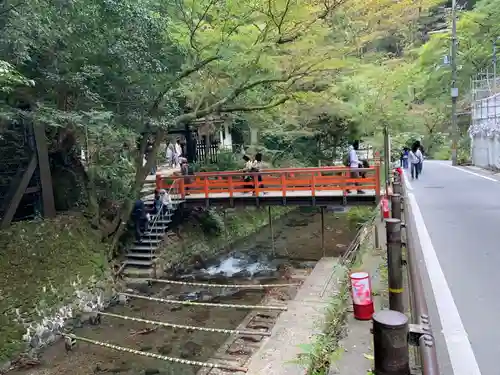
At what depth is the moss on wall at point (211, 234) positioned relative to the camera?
61.3ft

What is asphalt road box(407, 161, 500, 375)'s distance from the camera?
5.17 m

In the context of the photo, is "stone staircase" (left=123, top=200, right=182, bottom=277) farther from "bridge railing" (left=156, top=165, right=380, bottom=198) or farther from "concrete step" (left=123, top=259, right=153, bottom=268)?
"bridge railing" (left=156, top=165, right=380, bottom=198)

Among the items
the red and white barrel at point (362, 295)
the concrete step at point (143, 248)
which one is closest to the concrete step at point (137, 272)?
the concrete step at point (143, 248)

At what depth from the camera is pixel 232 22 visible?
46.2ft

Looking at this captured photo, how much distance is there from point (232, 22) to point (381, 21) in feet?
40.3

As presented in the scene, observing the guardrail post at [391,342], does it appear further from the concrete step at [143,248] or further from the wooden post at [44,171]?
the concrete step at [143,248]

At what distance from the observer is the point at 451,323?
5914mm

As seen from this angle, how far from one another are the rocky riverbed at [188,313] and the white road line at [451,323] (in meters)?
5.87

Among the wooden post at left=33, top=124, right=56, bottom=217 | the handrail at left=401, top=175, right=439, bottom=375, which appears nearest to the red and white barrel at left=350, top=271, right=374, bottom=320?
the handrail at left=401, top=175, right=439, bottom=375

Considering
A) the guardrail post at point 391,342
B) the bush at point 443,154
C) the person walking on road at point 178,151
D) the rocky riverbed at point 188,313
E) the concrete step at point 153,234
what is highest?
the person walking on road at point 178,151

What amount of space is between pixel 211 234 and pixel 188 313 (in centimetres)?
799

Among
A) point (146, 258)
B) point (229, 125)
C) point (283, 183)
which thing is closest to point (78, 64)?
point (146, 258)

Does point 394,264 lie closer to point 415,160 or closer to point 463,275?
point 463,275

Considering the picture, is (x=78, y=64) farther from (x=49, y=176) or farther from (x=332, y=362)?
(x=332, y=362)
